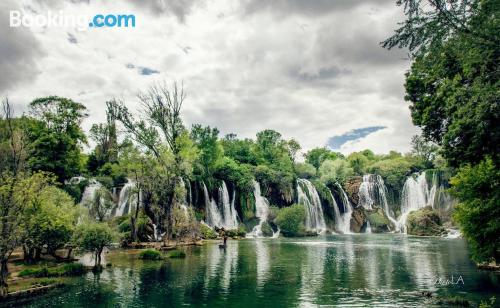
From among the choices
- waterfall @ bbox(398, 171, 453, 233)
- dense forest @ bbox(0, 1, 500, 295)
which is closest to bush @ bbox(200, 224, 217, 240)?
dense forest @ bbox(0, 1, 500, 295)

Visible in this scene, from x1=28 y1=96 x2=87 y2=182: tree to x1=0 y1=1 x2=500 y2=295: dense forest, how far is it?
7.4 inches

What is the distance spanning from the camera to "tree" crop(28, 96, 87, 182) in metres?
54.4

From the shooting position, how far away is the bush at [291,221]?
6900 cm

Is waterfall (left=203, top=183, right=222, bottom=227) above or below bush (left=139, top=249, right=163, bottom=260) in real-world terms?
above

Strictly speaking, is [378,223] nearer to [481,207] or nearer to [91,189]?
[91,189]

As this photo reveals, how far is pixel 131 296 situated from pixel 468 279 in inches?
807

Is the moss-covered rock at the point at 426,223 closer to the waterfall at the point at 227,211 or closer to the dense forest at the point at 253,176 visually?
the dense forest at the point at 253,176

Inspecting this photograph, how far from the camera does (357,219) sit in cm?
8288

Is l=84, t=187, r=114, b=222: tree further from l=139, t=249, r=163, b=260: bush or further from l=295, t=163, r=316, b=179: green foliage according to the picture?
l=295, t=163, r=316, b=179: green foliage

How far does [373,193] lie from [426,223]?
1759 cm

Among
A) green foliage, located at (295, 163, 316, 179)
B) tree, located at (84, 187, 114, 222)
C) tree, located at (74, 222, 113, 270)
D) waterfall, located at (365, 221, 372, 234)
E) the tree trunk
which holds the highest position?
green foliage, located at (295, 163, 316, 179)

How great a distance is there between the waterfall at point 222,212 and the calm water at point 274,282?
2993 centimetres

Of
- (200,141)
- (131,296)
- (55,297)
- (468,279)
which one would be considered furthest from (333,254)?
(200,141)

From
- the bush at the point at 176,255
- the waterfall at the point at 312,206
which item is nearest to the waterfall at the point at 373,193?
the waterfall at the point at 312,206
